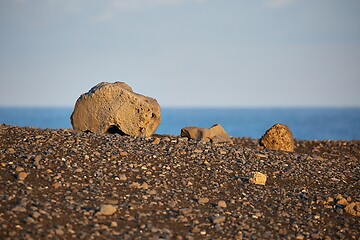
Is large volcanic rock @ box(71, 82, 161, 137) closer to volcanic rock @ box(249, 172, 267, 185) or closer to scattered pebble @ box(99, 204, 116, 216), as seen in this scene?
volcanic rock @ box(249, 172, 267, 185)

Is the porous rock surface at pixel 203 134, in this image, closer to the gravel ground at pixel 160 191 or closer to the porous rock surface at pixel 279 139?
the porous rock surface at pixel 279 139

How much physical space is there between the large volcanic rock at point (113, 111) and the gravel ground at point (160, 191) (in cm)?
184

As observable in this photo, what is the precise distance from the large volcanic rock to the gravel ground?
184 cm

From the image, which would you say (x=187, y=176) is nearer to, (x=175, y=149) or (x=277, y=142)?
(x=175, y=149)

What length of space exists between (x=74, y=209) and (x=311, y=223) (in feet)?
13.2

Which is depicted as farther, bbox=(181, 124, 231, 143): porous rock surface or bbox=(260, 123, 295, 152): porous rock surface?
bbox=(260, 123, 295, 152): porous rock surface

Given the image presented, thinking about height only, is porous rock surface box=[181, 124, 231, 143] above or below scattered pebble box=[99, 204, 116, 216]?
above

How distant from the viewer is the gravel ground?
9.48 m

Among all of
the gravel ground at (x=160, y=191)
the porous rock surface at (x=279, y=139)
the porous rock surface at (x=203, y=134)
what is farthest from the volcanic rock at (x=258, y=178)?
the porous rock surface at (x=279, y=139)

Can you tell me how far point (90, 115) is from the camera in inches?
643

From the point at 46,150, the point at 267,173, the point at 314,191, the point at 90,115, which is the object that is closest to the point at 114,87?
the point at 90,115

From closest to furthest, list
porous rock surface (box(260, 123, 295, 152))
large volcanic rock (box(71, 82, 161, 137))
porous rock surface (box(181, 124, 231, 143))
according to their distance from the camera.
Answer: large volcanic rock (box(71, 82, 161, 137)), porous rock surface (box(181, 124, 231, 143)), porous rock surface (box(260, 123, 295, 152))

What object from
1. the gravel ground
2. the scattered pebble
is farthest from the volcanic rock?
the scattered pebble

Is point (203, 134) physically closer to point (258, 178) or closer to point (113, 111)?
point (113, 111)
